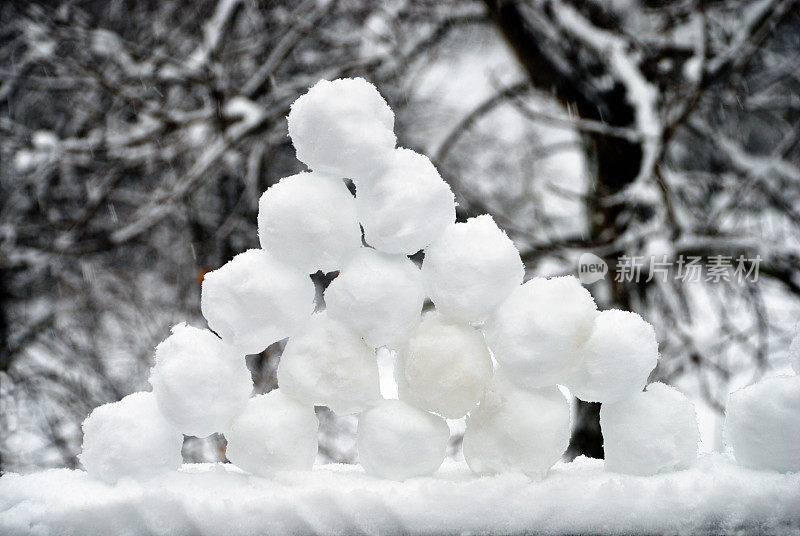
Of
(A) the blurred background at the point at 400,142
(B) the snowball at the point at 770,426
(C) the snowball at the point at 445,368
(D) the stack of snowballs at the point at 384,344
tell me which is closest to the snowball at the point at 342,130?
(D) the stack of snowballs at the point at 384,344

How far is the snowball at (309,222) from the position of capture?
2.89ft

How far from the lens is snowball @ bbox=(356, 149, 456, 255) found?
34.6 inches

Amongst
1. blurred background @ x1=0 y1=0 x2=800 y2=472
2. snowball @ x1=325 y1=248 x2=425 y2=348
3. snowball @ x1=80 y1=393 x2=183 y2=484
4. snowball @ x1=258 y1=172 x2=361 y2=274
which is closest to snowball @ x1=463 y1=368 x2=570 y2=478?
snowball @ x1=325 y1=248 x2=425 y2=348

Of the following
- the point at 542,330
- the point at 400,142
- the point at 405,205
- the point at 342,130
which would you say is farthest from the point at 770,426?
the point at 400,142

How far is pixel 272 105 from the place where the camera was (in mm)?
3787

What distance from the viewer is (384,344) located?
0.92 meters

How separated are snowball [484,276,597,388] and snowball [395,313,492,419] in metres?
0.03

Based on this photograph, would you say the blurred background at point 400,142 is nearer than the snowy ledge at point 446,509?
No

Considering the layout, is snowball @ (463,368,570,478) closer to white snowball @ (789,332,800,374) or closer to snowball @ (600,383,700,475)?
snowball @ (600,383,700,475)

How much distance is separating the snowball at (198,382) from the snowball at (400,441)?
0.56ft

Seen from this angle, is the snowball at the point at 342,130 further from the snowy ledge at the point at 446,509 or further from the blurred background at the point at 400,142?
the blurred background at the point at 400,142

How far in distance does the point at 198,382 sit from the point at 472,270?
360 millimetres

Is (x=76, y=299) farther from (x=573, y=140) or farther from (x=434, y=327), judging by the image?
(x=434, y=327)

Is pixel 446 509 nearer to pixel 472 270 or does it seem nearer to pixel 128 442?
pixel 472 270
